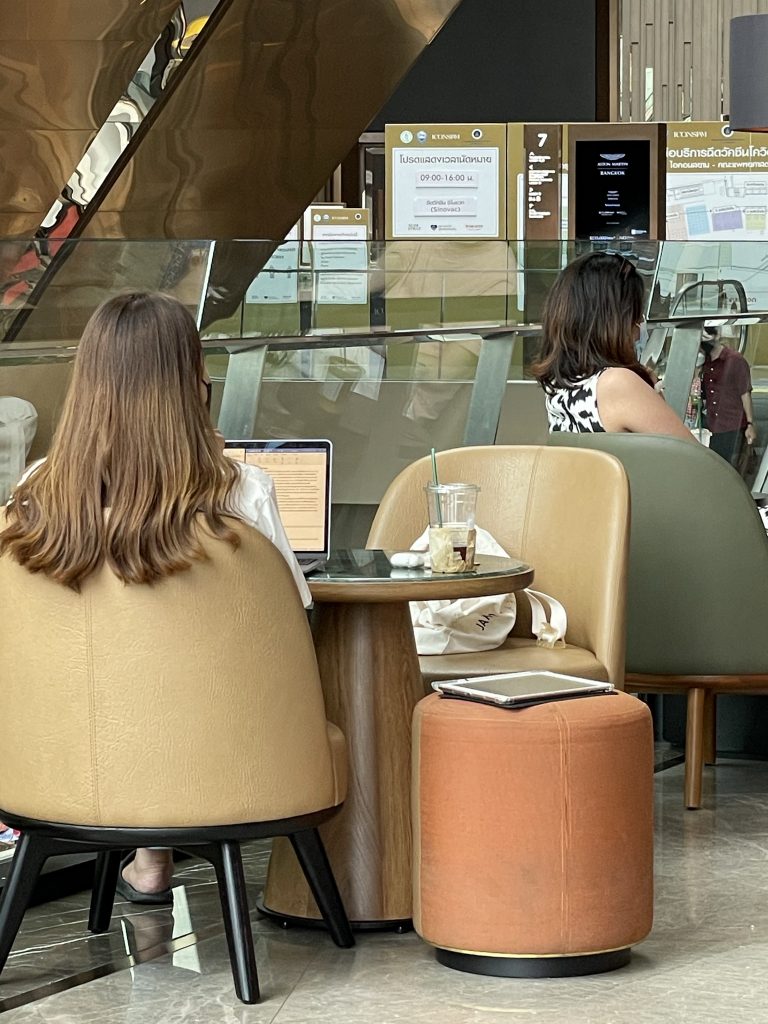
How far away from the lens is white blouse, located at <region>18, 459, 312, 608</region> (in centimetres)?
291

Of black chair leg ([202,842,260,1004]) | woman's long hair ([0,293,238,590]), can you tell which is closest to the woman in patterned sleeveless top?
woman's long hair ([0,293,238,590])

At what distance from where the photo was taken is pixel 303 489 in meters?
3.43

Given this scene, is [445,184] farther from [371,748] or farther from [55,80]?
[371,748]

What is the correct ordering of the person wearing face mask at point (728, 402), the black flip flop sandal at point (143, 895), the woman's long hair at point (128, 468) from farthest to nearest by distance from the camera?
1. the person wearing face mask at point (728, 402)
2. the black flip flop sandal at point (143, 895)
3. the woman's long hair at point (128, 468)

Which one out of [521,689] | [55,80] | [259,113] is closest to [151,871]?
[521,689]

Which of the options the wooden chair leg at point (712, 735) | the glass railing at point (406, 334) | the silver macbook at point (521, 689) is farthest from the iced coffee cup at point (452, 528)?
the glass railing at point (406, 334)

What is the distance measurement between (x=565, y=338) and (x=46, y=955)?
2.26 meters

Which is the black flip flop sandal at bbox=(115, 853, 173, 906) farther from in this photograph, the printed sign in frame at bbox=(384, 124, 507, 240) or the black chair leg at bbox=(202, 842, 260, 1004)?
the printed sign in frame at bbox=(384, 124, 507, 240)

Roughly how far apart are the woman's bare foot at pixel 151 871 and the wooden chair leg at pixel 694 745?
1.44 metres

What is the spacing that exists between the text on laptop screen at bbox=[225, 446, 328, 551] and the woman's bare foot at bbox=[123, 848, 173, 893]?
0.79 m

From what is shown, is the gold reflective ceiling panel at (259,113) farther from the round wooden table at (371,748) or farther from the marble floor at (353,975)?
the marble floor at (353,975)

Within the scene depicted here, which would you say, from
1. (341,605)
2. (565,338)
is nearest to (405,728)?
(341,605)

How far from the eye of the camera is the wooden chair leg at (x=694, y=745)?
172 inches

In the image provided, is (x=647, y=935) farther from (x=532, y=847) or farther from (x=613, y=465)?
(x=613, y=465)
